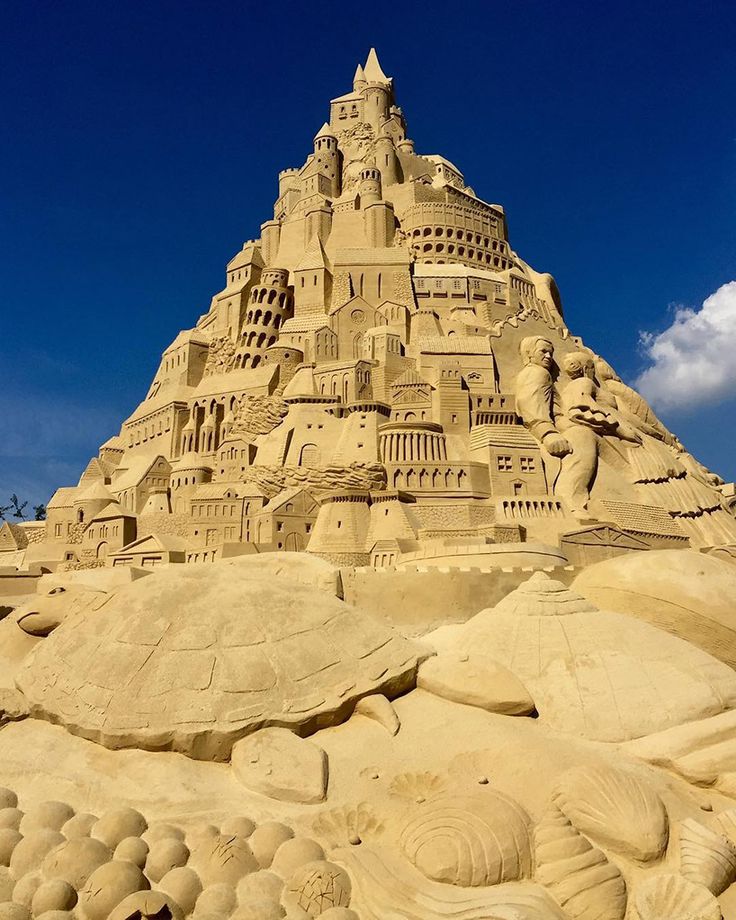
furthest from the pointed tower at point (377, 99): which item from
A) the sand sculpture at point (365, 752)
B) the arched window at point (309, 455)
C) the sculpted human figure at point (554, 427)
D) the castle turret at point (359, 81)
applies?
the sand sculpture at point (365, 752)

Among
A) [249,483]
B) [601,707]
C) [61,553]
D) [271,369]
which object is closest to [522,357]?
[271,369]

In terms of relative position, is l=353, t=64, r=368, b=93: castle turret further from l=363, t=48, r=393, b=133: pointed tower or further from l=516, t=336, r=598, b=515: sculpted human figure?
l=516, t=336, r=598, b=515: sculpted human figure

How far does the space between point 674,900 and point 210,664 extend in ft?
13.2

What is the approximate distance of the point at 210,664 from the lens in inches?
248

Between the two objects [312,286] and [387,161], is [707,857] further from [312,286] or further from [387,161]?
[387,161]

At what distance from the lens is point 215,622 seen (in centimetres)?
666

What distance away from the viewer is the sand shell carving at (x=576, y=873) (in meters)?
4.40

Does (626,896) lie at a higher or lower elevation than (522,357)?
lower

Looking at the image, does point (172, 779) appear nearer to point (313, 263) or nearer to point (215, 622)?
point (215, 622)

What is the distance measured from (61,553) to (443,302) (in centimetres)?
2854

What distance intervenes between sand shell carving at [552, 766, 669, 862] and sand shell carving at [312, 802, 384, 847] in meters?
1.40

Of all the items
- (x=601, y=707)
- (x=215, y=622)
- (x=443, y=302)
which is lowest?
(x=601, y=707)

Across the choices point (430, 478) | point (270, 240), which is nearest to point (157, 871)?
point (430, 478)

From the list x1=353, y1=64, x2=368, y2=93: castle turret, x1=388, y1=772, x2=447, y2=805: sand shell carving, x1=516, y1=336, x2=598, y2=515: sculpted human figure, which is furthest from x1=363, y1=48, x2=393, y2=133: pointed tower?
x1=388, y1=772, x2=447, y2=805: sand shell carving
